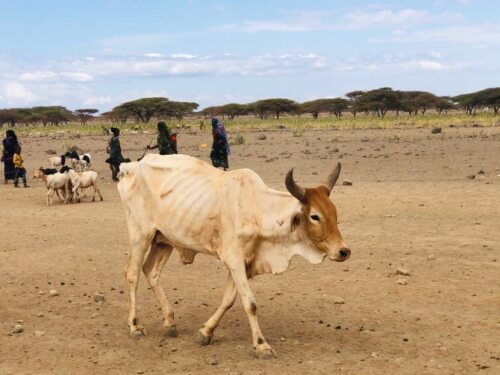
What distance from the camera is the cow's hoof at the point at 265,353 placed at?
5.60 m

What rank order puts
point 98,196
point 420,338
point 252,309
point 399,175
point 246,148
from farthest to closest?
point 246,148 < point 399,175 < point 98,196 < point 420,338 < point 252,309

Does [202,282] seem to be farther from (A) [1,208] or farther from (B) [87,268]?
(A) [1,208]

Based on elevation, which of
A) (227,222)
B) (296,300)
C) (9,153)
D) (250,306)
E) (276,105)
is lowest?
(276,105)

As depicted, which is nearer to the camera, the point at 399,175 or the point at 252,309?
the point at 252,309

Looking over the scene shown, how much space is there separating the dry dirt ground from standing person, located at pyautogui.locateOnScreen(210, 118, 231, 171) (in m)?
3.63

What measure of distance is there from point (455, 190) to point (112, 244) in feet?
27.5

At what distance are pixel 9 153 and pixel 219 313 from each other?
621 inches

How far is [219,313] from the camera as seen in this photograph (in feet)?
19.5

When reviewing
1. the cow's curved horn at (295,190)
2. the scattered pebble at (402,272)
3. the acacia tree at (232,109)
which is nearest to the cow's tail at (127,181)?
the cow's curved horn at (295,190)

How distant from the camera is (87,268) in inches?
358

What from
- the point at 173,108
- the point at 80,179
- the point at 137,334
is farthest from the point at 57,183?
the point at 173,108

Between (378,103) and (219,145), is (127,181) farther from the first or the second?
(378,103)

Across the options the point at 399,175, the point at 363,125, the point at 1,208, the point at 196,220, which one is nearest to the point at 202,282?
the point at 196,220

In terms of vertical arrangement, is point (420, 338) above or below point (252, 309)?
below
